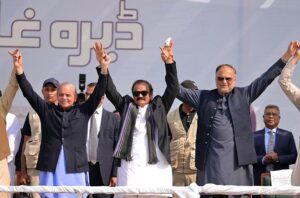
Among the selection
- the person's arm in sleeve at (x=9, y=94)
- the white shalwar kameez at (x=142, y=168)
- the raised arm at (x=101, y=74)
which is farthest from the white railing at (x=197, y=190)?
the person's arm in sleeve at (x=9, y=94)

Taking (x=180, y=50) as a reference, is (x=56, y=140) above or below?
below

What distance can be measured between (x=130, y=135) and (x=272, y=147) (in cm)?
180

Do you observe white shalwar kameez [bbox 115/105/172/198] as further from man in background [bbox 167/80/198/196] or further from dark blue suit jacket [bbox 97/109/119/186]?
man in background [bbox 167/80/198/196]

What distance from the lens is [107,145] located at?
22.0ft

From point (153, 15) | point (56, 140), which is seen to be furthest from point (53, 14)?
point (56, 140)

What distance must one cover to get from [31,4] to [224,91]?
281cm

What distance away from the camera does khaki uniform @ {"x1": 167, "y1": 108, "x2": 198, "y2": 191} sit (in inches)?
266

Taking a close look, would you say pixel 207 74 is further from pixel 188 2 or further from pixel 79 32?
pixel 79 32

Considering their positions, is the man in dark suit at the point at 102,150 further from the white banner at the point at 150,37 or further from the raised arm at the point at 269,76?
the raised arm at the point at 269,76

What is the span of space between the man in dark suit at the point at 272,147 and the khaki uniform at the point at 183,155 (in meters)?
0.64

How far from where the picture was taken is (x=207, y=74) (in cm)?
754

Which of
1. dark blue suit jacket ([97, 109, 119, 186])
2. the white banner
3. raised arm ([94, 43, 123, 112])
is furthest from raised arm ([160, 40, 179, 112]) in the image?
the white banner

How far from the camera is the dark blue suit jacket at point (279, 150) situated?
690 cm

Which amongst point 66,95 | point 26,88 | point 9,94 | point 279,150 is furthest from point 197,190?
point 279,150
